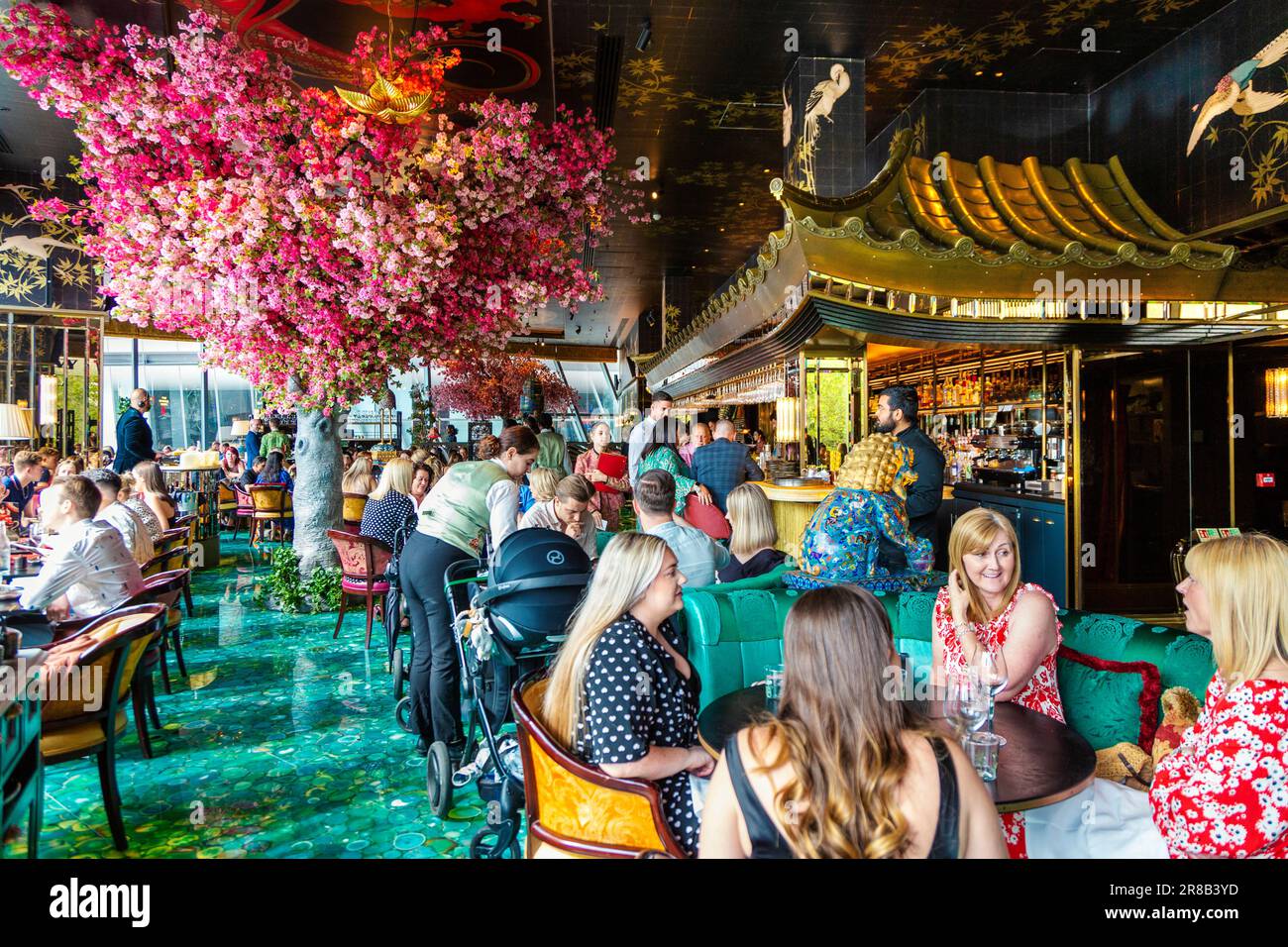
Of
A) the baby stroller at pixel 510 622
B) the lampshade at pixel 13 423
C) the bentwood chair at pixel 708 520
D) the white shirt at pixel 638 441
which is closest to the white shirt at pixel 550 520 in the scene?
the baby stroller at pixel 510 622

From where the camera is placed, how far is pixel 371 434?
69.5 feet

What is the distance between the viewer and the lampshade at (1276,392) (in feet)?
21.5

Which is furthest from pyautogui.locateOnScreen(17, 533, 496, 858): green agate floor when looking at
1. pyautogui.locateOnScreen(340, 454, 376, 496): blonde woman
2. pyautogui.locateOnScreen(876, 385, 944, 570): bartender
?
pyautogui.locateOnScreen(876, 385, 944, 570): bartender

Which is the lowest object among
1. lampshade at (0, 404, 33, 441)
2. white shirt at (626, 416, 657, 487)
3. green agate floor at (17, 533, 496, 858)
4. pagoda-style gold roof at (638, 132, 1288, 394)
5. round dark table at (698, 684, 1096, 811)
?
green agate floor at (17, 533, 496, 858)

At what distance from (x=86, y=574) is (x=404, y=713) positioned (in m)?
1.72

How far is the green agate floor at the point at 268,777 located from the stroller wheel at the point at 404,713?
A: 0.04 meters

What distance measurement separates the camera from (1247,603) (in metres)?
1.71

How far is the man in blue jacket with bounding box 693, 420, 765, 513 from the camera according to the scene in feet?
25.4

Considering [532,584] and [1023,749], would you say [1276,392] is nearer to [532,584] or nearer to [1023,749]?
[1023,749]

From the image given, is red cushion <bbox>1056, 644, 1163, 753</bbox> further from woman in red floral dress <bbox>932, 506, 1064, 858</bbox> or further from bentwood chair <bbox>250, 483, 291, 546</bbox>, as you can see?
bentwood chair <bbox>250, 483, 291, 546</bbox>

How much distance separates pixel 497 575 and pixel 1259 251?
739 cm

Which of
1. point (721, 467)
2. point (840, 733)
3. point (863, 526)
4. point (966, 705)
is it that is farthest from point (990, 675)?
point (721, 467)
